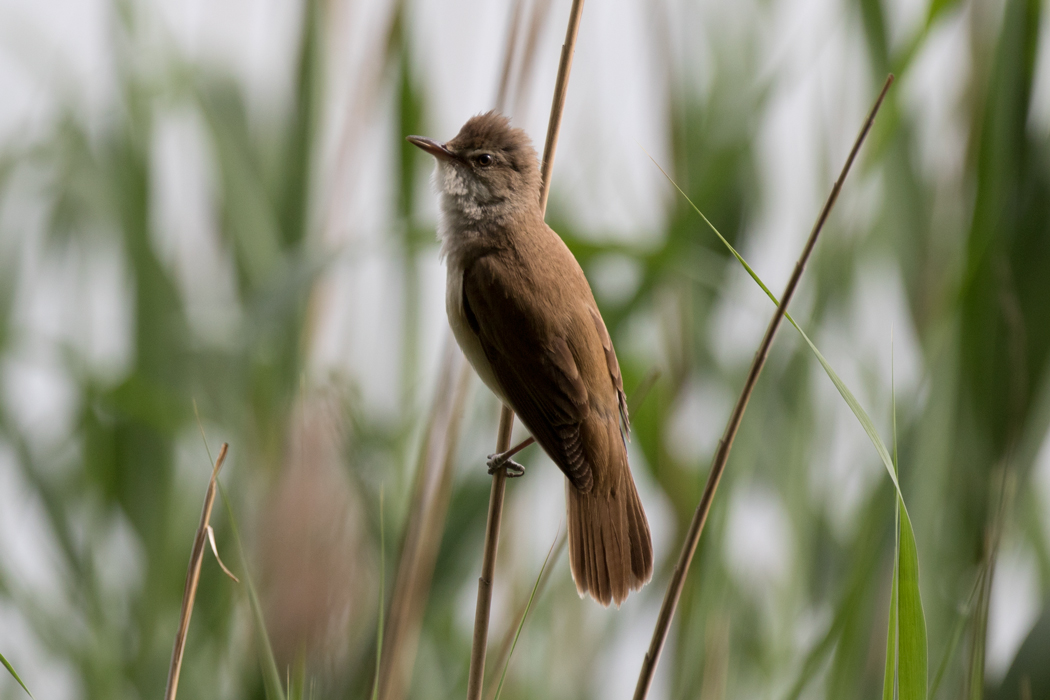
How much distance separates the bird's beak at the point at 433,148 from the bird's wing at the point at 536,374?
278mm

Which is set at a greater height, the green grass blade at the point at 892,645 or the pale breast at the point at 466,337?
the pale breast at the point at 466,337

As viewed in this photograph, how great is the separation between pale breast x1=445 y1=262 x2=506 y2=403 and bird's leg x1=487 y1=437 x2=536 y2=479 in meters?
0.10

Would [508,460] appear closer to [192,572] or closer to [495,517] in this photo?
[495,517]

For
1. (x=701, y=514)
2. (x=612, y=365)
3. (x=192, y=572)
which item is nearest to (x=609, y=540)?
(x=612, y=365)

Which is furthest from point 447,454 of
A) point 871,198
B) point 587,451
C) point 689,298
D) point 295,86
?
point 871,198

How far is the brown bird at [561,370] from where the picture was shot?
135 cm

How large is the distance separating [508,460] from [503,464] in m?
0.28

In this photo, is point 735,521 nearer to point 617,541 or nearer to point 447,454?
point 617,541

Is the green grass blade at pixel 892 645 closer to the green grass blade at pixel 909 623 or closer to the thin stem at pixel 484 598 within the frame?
the green grass blade at pixel 909 623

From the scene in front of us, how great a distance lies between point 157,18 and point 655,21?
1.35 metres

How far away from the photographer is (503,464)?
1.27m

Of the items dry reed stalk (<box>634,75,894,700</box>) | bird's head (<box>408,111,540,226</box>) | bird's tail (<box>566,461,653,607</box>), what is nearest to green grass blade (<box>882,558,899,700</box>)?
dry reed stalk (<box>634,75,894,700</box>)

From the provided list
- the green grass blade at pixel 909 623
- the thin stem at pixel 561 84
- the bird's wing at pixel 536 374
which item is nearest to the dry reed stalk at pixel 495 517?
the thin stem at pixel 561 84

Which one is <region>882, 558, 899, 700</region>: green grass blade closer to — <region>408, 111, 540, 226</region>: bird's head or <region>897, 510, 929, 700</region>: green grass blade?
<region>897, 510, 929, 700</region>: green grass blade
